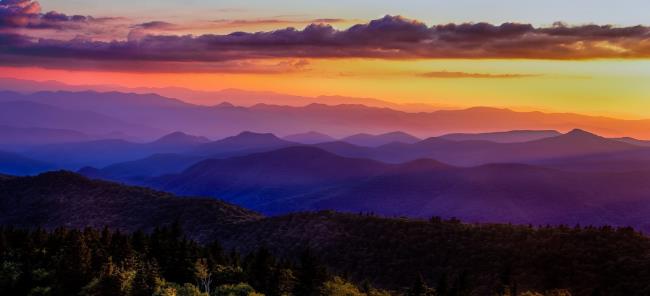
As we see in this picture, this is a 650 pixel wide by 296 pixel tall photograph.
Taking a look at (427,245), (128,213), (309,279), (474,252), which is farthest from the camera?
(128,213)

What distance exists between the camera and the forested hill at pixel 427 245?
88125mm

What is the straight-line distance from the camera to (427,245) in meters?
116

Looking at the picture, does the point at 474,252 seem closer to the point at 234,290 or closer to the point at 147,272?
the point at 234,290

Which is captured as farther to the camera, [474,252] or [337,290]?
[474,252]

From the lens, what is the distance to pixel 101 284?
5622 cm

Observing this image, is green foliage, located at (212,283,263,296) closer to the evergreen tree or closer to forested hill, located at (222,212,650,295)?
the evergreen tree

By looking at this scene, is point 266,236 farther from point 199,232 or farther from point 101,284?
point 101,284

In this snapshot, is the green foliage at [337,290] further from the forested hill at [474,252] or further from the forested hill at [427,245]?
the forested hill at [474,252]

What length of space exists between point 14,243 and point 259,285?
3848 cm

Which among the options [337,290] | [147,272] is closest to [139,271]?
[147,272]

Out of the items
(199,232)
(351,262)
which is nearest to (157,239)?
(351,262)

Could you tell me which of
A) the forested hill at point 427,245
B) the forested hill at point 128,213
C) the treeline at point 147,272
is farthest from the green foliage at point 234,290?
the forested hill at point 128,213

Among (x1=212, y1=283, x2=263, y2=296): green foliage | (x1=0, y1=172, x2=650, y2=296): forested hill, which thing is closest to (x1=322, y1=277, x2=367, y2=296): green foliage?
(x1=212, y1=283, x2=263, y2=296): green foliage

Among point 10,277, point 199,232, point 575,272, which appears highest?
point 10,277
